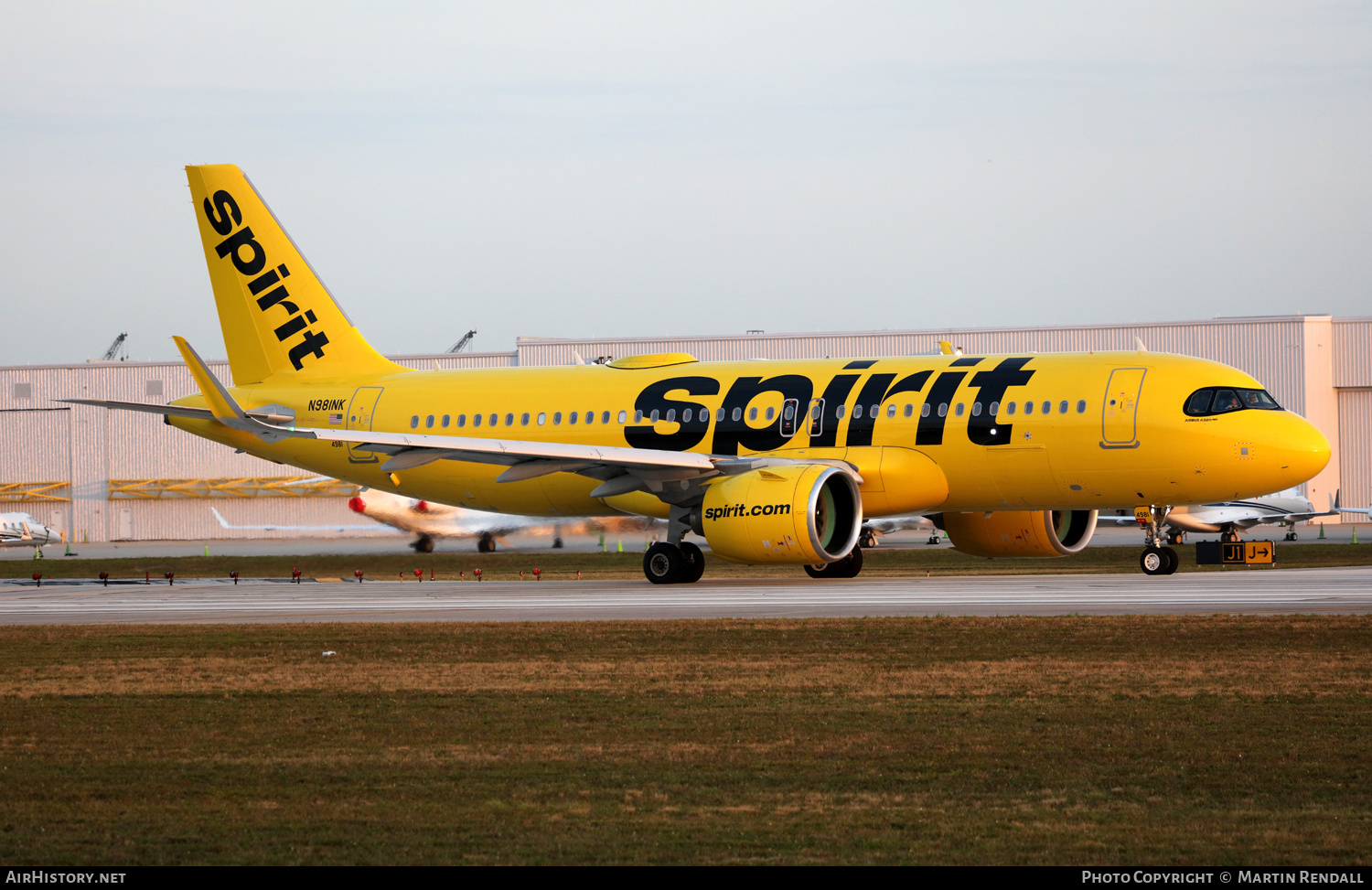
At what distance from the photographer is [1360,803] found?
848 cm

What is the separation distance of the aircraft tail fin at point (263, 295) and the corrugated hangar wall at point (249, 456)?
97.8 feet

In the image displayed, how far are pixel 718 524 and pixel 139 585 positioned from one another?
14443 mm

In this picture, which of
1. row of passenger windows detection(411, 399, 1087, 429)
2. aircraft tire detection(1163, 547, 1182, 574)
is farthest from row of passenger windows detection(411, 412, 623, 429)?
aircraft tire detection(1163, 547, 1182, 574)

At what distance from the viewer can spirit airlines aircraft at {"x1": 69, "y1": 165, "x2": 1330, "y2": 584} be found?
86.5 feet

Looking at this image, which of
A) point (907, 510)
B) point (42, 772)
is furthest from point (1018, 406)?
point (42, 772)

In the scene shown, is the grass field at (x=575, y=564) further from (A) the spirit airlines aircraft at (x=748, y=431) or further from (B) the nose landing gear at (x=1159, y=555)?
(A) the spirit airlines aircraft at (x=748, y=431)

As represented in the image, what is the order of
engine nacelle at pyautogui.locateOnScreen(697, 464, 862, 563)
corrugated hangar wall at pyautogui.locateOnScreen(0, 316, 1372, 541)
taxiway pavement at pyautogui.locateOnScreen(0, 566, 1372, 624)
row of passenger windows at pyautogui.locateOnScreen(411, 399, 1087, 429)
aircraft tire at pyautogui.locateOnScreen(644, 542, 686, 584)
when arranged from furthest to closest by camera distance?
corrugated hangar wall at pyautogui.locateOnScreen(0, 316, 1372, 541) → aircraft tire at pyautogui.locateOnScreen(644, 542, 686, 584) → row of passenger windows at pyautogui.locateOnScreen(411, 399, 1087, 429) → engine nacelle at pyautogui.locateOnScreen(697, 464, 862, 563) → taxiway pavement at pyautogui.locateOnScreen(0, 566, 1372, 624)

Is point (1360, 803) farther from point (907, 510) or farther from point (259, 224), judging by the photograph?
point (259, 224)

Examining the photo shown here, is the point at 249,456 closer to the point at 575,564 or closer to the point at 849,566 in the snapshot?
the point at 575,564

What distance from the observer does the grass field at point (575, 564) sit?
33.9 meters

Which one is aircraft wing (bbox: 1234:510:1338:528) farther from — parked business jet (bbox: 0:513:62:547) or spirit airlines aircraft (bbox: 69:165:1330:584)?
parked business jet (bbox: 0:513:62:547)

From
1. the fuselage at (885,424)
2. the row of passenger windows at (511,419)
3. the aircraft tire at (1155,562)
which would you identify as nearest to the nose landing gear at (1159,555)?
the aircraft tire at (1155,562)

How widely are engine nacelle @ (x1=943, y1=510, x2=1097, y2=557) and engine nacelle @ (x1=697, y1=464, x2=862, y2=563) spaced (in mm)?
4057
